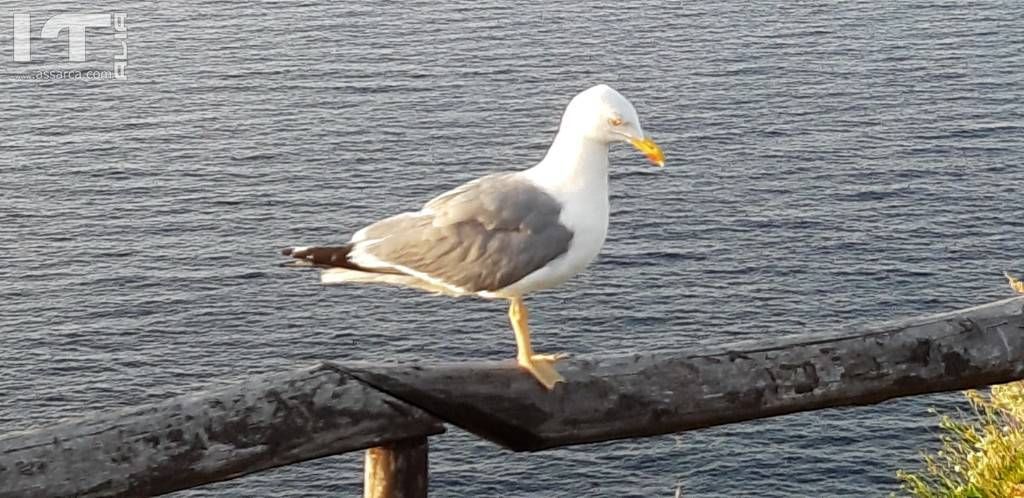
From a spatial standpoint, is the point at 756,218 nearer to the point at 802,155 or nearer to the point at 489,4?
the point at 802,155

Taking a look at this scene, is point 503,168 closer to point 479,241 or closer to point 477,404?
point 479,241

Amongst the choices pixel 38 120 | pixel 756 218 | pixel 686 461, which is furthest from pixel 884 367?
pixel 38 120

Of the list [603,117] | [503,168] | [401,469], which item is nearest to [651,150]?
[603,117]

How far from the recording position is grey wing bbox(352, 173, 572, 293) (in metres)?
8.12

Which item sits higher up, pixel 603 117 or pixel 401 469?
pixel 603 117

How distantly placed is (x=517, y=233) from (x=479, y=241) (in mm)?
232

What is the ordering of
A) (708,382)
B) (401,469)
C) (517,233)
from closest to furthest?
(401,469), (708,382), (517,233)

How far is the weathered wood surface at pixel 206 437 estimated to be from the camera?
17.6ft

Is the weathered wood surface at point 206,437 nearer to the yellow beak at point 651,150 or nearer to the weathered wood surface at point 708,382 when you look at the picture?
the weathered wood surface at point 708,382

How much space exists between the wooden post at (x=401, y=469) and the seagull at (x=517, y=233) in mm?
1930

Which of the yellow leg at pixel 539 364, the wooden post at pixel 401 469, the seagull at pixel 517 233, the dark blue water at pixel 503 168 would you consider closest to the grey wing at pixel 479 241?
the seagull at pixel 517 233

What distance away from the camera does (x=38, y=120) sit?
127 m

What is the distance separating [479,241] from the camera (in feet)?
27.1

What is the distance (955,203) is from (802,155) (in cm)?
1259
